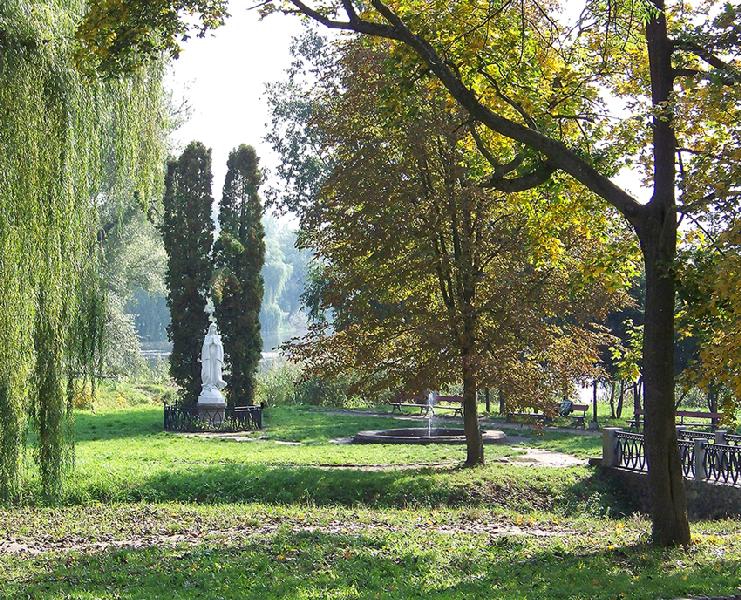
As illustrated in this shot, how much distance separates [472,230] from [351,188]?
8.73ft

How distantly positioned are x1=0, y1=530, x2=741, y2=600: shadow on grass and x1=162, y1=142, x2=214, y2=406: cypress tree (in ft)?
74.9

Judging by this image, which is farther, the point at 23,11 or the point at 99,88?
the point at 99,88

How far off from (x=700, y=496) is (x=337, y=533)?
8.72m

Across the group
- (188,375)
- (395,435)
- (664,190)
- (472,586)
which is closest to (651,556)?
(472,586)

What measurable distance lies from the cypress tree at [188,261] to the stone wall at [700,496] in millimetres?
18662

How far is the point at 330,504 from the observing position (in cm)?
1764

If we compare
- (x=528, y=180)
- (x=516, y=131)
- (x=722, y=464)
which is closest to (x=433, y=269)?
(x=722, y=464)

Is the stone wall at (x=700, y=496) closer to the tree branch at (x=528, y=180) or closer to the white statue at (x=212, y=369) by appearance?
the tree branch at (x=528, y=180)

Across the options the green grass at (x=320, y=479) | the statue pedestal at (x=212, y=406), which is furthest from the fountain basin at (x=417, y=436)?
the statue pedestal at (x=212, y=406)

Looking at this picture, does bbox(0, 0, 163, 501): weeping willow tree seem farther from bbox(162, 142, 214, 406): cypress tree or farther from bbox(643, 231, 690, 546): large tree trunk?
bbox(162, 142, 214, 406): cypress tree

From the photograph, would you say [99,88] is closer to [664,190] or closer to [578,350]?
[664,190]

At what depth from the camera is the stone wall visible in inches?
696

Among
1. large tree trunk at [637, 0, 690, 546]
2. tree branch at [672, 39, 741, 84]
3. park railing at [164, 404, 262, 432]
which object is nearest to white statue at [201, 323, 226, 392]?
park railing at [164, 404, 262, 432]

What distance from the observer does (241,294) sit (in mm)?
34688
